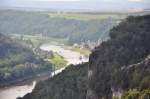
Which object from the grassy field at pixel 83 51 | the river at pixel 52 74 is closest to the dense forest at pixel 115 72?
the river at pixel 52 74

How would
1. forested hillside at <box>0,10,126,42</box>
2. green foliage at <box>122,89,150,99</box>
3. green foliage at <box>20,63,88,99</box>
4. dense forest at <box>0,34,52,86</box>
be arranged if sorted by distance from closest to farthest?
1. green foliage at <box>122,89,150,99</box>
2. green foliage at <box>20,63,88,99</box>
3. dense forest at <box>0,34,52,86</box>
4. forested hillside at <box>0,10,126,42</box>

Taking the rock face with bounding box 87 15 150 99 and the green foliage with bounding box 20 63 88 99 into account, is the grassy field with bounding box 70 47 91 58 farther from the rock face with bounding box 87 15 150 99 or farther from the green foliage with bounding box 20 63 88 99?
the rock face with bounding box 87 15 150 99

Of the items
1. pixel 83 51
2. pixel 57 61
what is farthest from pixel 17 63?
pixel 83 51

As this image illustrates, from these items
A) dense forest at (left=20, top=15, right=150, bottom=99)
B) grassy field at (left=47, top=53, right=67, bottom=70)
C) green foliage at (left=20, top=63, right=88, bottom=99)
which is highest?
dense forest at (left=20, top=15, right=150, bottom=99)

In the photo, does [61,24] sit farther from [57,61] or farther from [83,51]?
[57,61]

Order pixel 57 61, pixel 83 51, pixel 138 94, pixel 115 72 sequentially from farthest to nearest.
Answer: pixel 83 51, pixel 57 61, pixel 115 72, pixel 138 94

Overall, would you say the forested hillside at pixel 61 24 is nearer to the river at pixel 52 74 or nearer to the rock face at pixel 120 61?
the river at pixel 52 74

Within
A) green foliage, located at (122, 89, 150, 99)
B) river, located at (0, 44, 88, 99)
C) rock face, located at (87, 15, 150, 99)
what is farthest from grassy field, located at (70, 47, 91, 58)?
green foliage, located at (122, 89, 150, 99)
